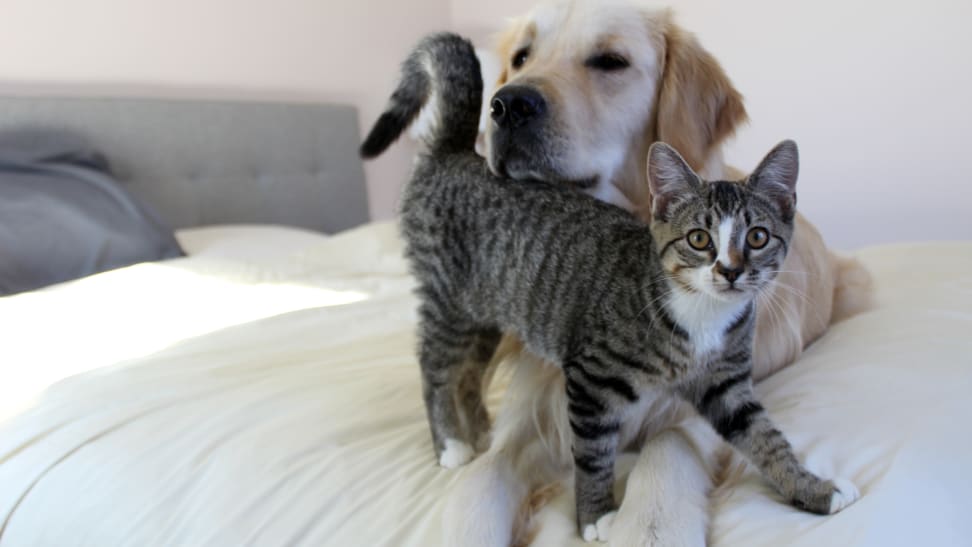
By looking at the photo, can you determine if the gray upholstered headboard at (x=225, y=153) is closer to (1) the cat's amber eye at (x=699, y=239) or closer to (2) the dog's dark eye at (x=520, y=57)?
(2) the dog's dark eye at (x=520, y=57)

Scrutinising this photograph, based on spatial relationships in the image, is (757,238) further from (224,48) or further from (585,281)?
(224,48)

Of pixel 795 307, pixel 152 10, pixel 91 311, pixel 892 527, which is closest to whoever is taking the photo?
pixel 892 527

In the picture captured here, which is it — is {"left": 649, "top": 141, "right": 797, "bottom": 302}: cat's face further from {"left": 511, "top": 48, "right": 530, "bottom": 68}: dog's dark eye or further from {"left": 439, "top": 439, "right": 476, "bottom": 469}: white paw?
{"left": 511, "top": 48, "right": 530, "bottom": 68}: dog's dark eye

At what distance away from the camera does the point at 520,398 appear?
1244 millimetres

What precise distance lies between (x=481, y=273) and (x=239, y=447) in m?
0.53

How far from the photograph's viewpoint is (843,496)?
817 millimetres

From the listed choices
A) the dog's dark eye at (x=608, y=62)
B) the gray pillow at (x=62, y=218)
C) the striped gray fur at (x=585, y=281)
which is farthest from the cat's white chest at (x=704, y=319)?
the gray pillow at (x=62, y=218)

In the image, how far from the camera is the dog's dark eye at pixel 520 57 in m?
1.45

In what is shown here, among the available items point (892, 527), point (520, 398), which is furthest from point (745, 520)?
point (520, 398)

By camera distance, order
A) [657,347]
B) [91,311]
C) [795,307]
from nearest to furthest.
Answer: [657,347] → [795,307] → [91,311]

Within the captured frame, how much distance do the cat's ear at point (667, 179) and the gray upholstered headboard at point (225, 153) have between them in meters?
2.52

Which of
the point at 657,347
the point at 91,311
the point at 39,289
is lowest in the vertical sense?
the point at 39,289

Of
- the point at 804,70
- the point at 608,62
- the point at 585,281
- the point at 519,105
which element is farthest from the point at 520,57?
the point at 804,70

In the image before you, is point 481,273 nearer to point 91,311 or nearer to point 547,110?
point 547,110
